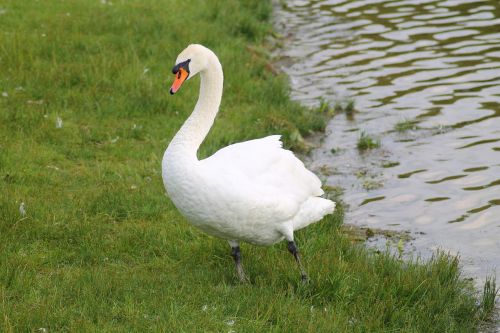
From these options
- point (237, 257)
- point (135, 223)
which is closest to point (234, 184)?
point (237, 257)

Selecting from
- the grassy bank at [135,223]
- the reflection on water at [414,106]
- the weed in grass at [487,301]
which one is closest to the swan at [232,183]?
the grassy bank at [135,223]

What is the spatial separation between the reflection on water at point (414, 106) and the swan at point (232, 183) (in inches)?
82.2

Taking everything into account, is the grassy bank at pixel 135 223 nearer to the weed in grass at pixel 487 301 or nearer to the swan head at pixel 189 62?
the weed in grass at pixel 487 301

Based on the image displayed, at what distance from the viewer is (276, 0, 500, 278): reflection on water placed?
856cm

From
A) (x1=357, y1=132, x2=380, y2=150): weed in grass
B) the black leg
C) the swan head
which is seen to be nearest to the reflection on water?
(x1=357, y1=132, x2=380, y2=150): weed in grass

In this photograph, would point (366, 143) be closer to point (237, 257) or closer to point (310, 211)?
point (310, 211)

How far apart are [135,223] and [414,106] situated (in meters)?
5.33

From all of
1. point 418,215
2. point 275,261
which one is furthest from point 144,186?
point 418,215

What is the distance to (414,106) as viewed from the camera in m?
11.4

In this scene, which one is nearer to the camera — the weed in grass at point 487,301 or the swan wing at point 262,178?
A: the swan wing at point 262,178

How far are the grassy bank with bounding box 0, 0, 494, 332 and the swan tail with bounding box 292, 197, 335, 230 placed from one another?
0.33 meters

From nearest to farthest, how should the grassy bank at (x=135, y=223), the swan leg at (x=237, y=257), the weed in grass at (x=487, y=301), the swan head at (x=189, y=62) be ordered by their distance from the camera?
the grassy bank at (x=135, y=223)
the swan head at (x=189, y=62)
the swan leg at (x=237, y=257)
the weed in grass at (x=487, y=301)

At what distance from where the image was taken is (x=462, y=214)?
28.0 feet

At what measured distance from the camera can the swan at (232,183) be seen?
18.4 feet
